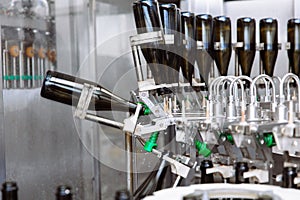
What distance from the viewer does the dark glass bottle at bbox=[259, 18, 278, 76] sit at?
1.77 metres

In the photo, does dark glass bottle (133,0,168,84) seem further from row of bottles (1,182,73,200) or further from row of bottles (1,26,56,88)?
row of bottles (1,26,56,88)

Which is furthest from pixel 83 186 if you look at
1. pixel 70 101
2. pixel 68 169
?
pixel 70 101

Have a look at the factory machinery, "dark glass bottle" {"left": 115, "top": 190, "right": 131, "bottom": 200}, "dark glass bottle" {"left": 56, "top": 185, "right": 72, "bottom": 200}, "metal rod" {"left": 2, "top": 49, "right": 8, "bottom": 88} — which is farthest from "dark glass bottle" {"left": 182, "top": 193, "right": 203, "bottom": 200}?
"metal rod" {"left": 2, "top": 49, "right": 8, "bottom": 88}

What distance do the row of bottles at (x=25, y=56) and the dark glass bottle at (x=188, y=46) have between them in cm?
96

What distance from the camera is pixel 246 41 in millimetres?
1764

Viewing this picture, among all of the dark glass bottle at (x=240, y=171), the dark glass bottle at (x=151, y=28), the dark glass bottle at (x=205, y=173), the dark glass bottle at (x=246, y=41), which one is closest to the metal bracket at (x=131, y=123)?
the dark glass bottle at (x=151, y=28)

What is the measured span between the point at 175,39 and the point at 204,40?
23cm

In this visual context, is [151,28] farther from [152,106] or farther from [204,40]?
[204,40]

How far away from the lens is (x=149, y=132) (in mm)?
1331

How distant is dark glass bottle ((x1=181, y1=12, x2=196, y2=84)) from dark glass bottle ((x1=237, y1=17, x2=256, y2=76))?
0.28 meters

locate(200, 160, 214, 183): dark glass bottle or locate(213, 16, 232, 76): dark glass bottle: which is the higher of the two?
locate(213, 16, 232, 76): dark glass bottle

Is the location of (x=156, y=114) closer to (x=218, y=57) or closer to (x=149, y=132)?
(x=149, y=132)

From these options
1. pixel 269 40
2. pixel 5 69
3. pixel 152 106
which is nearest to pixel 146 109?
pixel 152 106

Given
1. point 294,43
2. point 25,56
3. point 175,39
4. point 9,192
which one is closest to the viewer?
point 9,192
